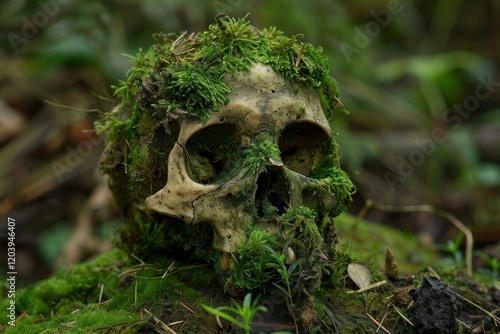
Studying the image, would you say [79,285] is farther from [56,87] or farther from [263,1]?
[56,87]

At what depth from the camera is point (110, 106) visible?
5.41m

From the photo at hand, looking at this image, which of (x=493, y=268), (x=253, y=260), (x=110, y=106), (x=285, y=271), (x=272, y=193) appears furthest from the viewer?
(x=110, y=106)

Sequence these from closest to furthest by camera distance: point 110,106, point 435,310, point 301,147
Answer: point 435,310 < point 301,147 < point 110,106

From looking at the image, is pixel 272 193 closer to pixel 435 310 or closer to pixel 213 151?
pixel 213 151

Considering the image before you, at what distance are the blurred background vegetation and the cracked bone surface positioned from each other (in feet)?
9.46

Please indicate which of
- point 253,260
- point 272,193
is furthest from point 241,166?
point 253,260

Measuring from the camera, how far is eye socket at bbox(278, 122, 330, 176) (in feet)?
9.55

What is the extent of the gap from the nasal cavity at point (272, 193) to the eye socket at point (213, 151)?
0.17m

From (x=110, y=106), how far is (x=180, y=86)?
9.95 ft

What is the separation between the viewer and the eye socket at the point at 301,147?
2.91 meters

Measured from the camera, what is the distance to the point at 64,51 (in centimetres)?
742

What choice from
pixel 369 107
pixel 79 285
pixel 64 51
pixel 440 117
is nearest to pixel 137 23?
pixel 64 51

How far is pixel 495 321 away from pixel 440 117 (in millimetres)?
6349

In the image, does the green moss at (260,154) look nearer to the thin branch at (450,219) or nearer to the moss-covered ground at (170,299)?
the moss-covered ground at (170,299)
